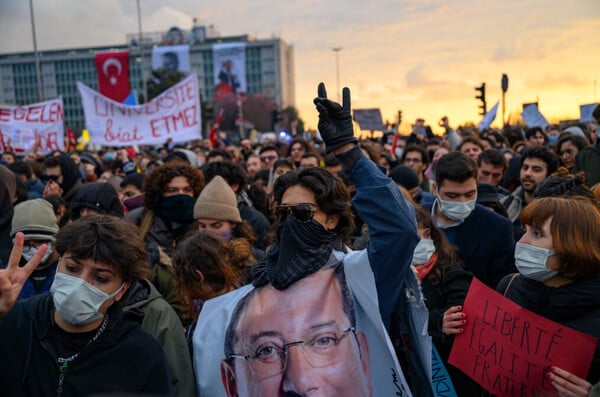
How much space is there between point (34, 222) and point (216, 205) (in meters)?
1.23

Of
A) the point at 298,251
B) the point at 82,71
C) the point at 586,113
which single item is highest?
the point at 82,71

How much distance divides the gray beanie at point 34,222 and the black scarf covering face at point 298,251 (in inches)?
85.6

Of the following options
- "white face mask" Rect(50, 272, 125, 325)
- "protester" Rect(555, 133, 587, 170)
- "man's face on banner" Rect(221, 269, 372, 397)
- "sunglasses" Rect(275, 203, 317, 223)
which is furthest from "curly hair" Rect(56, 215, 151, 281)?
"protester" Rect(555, 133, 587, 170)

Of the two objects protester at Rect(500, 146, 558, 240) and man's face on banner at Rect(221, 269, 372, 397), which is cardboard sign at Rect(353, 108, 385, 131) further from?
man's face on banner at Rect(221, 269, 372, 397)

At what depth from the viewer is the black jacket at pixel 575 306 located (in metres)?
2.74

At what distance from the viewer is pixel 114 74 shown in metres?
14.1

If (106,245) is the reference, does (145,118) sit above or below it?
above

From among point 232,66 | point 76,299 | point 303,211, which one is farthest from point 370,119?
point 232,66

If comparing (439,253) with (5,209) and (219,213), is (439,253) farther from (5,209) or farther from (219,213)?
(5,209)

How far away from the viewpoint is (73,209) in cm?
505

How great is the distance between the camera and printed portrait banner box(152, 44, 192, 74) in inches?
3809

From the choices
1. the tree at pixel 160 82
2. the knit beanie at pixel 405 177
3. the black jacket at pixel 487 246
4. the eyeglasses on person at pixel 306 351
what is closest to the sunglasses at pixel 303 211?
the eyeglasses on person at pixel 306 351

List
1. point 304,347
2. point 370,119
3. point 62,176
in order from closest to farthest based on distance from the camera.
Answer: point 304,347 → point 62,176 → point 370,119

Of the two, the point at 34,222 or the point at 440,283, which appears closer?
the point at 440,283
